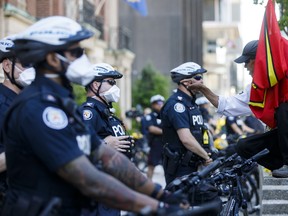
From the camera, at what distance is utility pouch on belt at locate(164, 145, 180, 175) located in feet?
27.3

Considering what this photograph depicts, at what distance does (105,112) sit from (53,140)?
3589mm

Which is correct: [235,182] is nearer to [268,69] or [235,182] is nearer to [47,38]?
[268,69]

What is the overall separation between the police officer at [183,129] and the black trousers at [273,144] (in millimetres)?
1653

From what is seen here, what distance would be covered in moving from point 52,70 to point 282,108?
253 centimetres

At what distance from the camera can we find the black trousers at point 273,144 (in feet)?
19.4

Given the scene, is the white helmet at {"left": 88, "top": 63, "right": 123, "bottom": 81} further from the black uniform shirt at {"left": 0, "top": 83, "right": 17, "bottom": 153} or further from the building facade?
the building facade

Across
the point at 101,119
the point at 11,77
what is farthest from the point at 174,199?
the point at 101,119

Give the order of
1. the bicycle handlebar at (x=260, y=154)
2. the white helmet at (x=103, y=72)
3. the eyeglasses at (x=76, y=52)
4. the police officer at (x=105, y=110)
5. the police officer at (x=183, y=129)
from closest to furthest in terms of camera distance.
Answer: the eyeglasses at (x=76, y=52) → the bicycle handlebar at (x=260, y=154) → the police officer at (x=105, y=110) → the white helmet at (x=103, y=72) → the police officer at (x=183, y=129)

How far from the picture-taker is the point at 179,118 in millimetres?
8258

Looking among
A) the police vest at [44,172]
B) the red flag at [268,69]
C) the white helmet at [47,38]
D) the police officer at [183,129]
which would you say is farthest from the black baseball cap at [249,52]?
the police vest at [44,172]

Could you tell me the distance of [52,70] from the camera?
Answer: 3.88 metres

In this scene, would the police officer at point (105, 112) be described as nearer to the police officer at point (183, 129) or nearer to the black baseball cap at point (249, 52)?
the police officer at point (183, 129)

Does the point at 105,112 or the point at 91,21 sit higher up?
the point at 105,112

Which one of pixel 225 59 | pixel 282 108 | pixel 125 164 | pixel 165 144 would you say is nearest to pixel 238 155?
pixel 282 108
